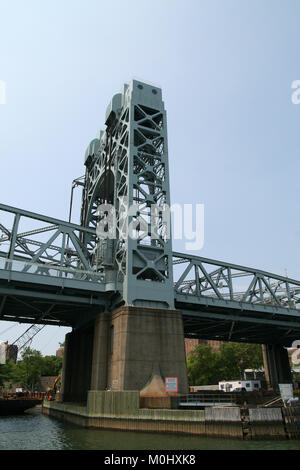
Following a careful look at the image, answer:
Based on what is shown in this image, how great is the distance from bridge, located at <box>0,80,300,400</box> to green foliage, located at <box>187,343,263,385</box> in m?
38.8

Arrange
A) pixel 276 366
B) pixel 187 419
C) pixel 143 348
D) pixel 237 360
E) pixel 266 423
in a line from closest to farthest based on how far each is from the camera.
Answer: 1. pixel 266 423
2. pixel 187 419
3. pixel 143 348
4. pixel 276 366
5. pixel 237 360

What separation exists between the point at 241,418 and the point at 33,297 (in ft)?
80.8

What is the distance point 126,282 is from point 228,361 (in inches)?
2814

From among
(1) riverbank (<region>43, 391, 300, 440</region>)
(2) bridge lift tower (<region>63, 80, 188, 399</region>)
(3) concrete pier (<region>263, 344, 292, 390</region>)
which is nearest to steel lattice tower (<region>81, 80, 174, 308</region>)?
(2) bridge lift tower (<region>63, 80, 188, 399</region>)

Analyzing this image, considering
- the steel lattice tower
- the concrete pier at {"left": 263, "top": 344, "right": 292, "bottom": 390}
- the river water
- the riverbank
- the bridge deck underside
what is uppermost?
the steel lattice tower

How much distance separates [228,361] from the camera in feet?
323

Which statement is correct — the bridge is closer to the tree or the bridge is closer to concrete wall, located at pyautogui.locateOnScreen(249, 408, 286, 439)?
concrete wall, located at pyautogui.locateOnScreen(249, 408, 286, 439)

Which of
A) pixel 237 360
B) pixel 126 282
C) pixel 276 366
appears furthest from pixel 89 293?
pixel 237 360

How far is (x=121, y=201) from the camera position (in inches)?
1768

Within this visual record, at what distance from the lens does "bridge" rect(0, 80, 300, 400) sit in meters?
36.4

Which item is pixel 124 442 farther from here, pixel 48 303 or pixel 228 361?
pixel 228 361

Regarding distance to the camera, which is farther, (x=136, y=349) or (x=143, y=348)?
(x=143, y=348)

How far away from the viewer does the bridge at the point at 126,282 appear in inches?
1432

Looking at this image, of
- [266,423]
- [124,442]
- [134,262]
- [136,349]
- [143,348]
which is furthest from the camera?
[134,262]
